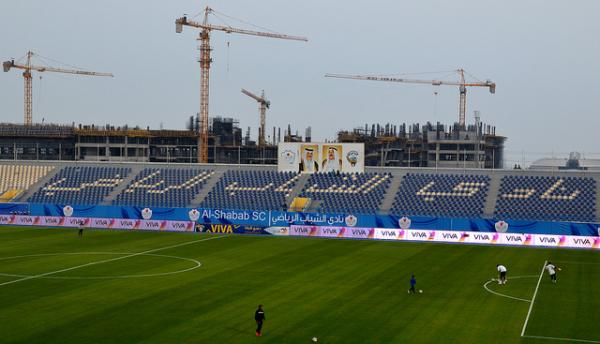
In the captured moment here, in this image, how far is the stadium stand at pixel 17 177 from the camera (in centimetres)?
A: 10606

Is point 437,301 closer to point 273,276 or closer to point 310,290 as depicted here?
point 310,290

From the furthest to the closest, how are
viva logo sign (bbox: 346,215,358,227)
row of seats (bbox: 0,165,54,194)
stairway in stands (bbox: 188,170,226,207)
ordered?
1. row of seats (bbox: 0,165,54,194)
2. stairway in stands (bbox: 188,170,226,207)
3. viva logo sign (bbox: 346,215,358,227)

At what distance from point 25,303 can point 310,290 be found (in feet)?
54.7

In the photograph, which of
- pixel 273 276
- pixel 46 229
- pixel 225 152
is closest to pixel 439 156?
Answer: pixel 225 152

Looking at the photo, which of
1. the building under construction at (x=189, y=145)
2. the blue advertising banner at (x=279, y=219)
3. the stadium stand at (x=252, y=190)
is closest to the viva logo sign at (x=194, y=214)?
the blue advertising banner at (x=279, y=219)

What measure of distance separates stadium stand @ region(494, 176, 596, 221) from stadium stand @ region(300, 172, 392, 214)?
47.4ft

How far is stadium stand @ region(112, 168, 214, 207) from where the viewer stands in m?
101

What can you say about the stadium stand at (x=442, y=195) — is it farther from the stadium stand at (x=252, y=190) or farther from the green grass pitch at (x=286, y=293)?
the green grass pitch at (x=286, y=293)

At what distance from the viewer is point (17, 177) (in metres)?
111

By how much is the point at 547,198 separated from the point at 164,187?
157 feet

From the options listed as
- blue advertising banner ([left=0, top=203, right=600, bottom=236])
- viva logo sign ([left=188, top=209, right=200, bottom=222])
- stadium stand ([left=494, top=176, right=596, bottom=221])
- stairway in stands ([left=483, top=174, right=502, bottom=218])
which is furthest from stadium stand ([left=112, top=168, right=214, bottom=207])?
stadium stand ([left=494, top=176, right=596, bottom=221])

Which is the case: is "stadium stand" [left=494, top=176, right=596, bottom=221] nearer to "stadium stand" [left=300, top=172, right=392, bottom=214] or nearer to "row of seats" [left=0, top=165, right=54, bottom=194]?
"stadium stand" [left=300, top=172, right=392, bottom=214]

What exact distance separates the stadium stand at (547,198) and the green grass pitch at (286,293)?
46.5 ft

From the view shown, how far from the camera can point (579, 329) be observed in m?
39.1
